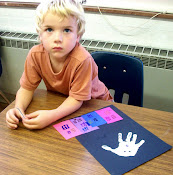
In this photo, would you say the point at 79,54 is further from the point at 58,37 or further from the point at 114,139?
the point at 114,139

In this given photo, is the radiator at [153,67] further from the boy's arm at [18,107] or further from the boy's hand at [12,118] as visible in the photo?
the boy's hand at [12,118]

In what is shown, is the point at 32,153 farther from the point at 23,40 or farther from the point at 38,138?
the point at 23,40

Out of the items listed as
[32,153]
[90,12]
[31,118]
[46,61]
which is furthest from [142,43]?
[32,153]

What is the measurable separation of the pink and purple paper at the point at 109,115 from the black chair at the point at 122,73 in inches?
12.1

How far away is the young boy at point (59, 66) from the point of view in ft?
2.63

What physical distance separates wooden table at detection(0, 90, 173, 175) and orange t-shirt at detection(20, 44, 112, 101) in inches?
5.0

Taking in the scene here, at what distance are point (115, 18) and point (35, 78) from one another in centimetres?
80

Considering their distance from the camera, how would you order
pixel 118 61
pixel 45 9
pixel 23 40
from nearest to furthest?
pixel 45 9
pixel 118 61
pixel 23 40

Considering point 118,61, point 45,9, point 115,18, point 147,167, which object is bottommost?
point 147,167

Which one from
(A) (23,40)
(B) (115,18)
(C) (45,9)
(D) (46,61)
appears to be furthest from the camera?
(A) (23,40)

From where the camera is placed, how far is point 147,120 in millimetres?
849

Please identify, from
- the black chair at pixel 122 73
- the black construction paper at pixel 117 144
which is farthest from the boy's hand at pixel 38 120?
the black chair at pixel 122 73

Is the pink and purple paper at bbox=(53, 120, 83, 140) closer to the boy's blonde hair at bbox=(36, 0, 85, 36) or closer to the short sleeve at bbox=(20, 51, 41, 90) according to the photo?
the short sleeve at bbox=(20, 51, 41, 90)

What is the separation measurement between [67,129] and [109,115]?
179mm
